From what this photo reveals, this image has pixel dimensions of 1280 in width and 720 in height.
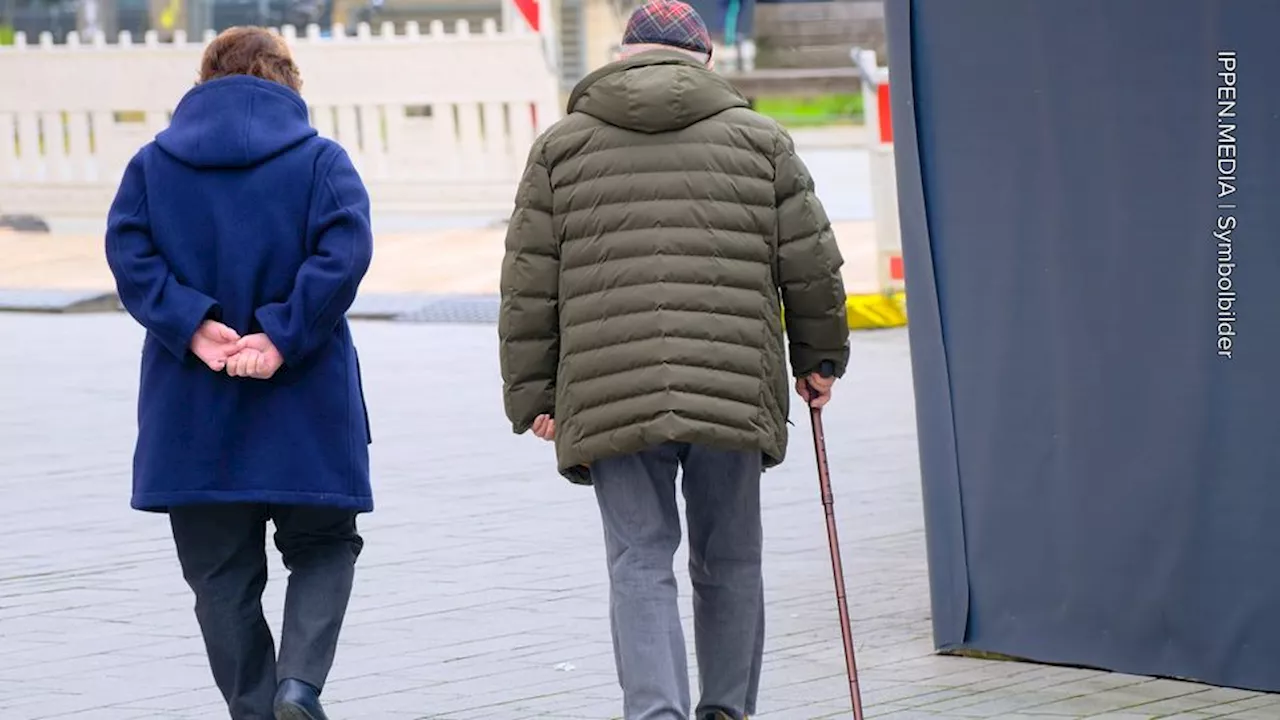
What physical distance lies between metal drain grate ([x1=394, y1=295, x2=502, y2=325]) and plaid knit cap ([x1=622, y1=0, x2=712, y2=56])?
8.98 m

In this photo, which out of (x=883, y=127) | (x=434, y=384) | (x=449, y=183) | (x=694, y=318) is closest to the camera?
(x=694, y=318)

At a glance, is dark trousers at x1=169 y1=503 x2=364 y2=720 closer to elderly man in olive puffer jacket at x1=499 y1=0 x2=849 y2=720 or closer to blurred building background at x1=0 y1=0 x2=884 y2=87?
elderly man in olive puffer jacket at x1=499 y1=0 x2=849 y2=720

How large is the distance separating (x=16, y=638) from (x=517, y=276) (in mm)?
A: 2443

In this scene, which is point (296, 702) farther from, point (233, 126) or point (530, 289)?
point (233, 126)

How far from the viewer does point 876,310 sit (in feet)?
43.6

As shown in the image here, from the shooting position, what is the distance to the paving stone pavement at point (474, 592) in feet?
19.0

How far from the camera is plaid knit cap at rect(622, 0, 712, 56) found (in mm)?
4930

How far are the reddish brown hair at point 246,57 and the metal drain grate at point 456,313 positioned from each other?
8714 mm

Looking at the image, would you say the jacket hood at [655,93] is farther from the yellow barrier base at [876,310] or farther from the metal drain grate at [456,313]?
the metal drain grate at [456,313]

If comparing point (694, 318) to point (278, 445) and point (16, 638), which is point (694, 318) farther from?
point (16, 638)

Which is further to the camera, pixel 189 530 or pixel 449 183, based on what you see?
pixel 449 183

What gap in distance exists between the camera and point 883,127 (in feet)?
44.5

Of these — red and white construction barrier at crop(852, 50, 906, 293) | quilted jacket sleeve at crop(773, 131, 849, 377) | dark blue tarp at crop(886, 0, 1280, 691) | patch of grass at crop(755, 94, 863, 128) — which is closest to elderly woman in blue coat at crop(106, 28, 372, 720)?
quilted jacket sleeve at crop(773, 131, 849, 377)

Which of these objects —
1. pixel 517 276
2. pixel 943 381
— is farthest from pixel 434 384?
pixel 517 276
